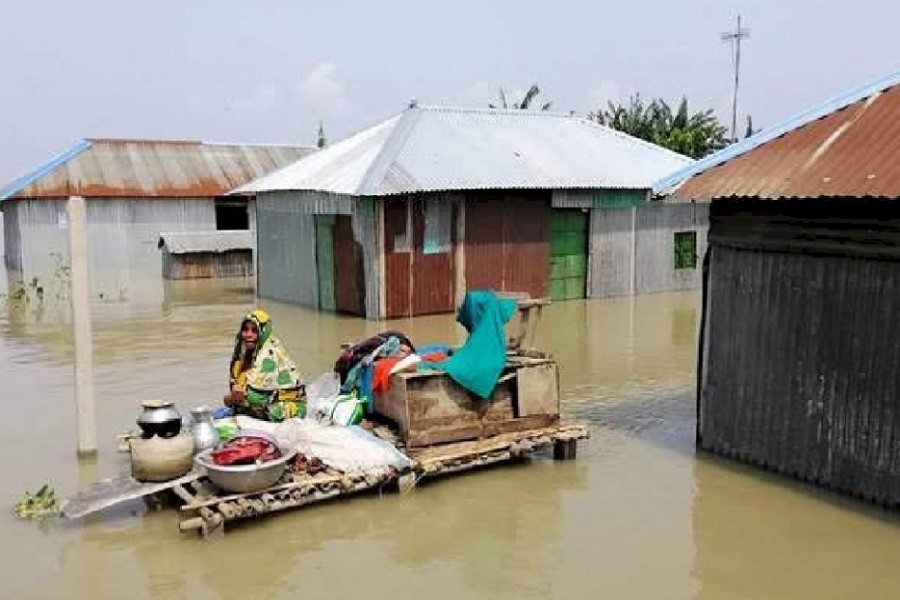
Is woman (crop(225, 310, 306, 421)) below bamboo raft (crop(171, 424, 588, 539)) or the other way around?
the other way around

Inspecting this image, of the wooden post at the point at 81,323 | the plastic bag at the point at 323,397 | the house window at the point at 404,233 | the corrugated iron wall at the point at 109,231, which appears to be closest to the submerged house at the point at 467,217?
the house window at the point at 404,233

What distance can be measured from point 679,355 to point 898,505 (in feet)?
24.1

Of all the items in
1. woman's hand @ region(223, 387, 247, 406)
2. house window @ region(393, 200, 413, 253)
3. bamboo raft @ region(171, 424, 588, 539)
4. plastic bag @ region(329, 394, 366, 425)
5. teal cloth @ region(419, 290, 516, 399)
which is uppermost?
house window @ region(393, 200, 413, 253)

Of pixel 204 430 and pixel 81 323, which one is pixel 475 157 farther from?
pixel 204 430

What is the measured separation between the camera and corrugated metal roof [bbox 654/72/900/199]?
24.3 feet

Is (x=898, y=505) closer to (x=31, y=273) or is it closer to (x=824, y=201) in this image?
(x=824, y=201)

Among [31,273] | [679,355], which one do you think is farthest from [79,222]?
[31,273]

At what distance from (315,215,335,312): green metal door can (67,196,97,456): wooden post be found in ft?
34.8

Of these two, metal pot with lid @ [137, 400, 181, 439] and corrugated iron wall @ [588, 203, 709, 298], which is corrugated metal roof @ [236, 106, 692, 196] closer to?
corrugated iron wall @ [588, 203, 709, 298]

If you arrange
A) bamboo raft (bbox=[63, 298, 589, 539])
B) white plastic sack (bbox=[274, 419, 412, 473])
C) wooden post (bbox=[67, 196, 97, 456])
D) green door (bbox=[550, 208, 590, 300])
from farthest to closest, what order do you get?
green door (bbox=[550, 208, 590, 300])
wooden post (bbox=[67, 196, 97, 456])
white plastic sack (bbox=[274, 419, 412, 473])
bamboo raft (bbox=[63, 298, 589, 539])

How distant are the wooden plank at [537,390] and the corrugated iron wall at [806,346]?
1.55 m

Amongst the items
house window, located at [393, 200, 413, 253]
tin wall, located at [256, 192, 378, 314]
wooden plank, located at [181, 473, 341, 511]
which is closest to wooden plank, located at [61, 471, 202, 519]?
wooden plank, located at [181, 473, 341, 511]

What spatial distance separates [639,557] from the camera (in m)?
6.80

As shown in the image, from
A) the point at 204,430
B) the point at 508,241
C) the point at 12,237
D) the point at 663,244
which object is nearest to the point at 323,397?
the point at 204,430
